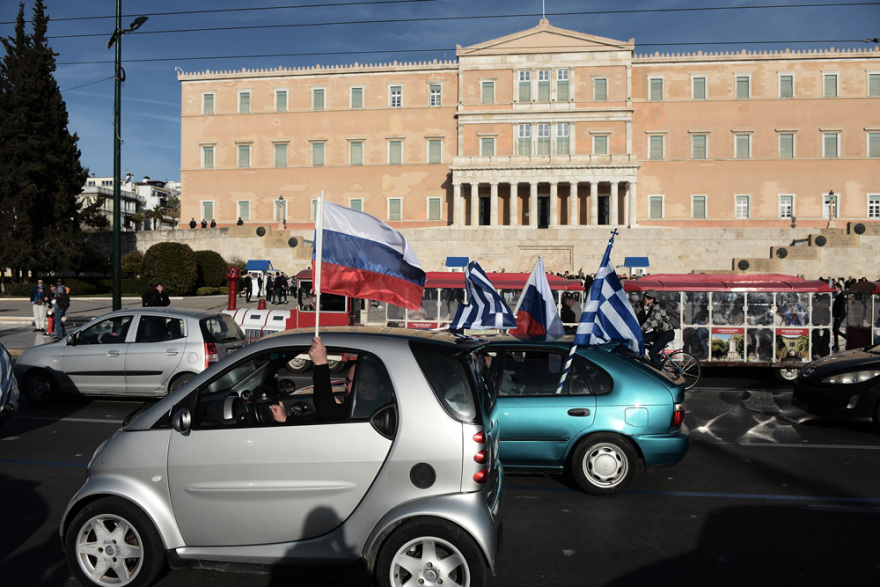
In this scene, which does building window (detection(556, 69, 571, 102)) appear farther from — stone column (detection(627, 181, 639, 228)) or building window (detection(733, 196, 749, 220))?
building window (detection(733, 196, 749, 220))

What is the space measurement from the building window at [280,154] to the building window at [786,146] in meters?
40.5

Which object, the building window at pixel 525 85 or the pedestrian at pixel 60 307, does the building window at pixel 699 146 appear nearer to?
the building window at pixel 525 85

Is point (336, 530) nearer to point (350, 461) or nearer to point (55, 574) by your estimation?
point (350, 461)

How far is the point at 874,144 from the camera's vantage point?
53812 millimetres

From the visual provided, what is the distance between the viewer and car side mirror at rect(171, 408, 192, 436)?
4074 mm

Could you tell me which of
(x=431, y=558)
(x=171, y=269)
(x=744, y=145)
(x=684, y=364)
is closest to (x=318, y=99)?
(x=171, y=269)

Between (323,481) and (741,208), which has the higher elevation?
(741,208)

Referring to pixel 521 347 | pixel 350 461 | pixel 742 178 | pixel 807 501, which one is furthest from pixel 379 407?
pixel 742 178

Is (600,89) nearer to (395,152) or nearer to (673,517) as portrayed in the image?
(395,152)

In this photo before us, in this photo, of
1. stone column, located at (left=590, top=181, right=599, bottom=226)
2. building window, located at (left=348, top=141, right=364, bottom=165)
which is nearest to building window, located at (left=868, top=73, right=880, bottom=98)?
stone column, located at (left=590, top=181, right=599, bottom=226)

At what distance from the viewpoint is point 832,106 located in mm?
54281

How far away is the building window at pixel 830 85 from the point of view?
54281 mm

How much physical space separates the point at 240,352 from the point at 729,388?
11.5 metres

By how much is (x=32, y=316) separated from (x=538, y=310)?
23275 millimetres
